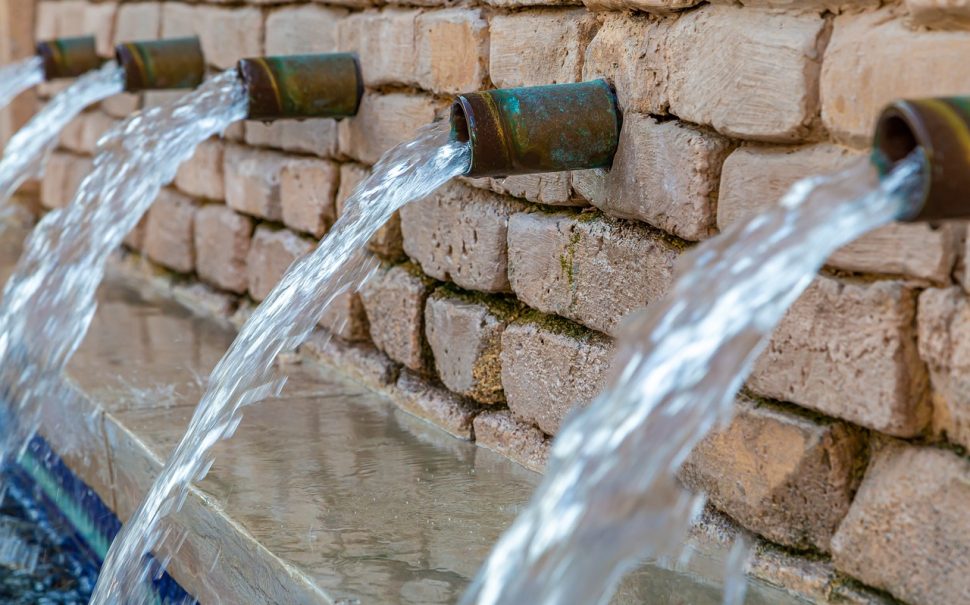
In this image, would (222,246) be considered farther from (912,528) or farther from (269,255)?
(912,528)

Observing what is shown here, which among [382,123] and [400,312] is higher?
[382,123]

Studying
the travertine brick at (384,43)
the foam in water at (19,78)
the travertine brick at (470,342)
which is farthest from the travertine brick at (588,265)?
the foam in water at (19,78)

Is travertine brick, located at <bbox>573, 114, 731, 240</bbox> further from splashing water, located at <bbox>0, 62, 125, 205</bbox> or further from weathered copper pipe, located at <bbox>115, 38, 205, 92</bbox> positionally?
splashing water, located at <bbox>0, 62, 125, 205</bbox>

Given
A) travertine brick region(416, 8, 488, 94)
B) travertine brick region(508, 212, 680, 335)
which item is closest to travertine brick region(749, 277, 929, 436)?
travertine brick region(508, 212, 680, 335)

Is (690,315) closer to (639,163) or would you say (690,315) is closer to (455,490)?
(639,163)

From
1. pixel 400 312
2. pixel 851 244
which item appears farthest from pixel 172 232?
pixel 851 244

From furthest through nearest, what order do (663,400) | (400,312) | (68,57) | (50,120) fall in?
(68,57)
(50,120)
(400,312)
(663,400)

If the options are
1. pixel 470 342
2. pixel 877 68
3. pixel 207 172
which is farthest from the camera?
pixel 207 172

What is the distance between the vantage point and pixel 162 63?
4.70m

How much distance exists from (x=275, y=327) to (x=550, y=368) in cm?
68

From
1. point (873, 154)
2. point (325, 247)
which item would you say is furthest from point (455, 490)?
point (873, 154)

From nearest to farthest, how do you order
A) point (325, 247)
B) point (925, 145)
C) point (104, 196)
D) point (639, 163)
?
point (925, 145) → point (639, 163) → point (325, 247) → point (104, 196)

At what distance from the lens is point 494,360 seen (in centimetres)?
330

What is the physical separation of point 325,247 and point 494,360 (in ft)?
1.68
